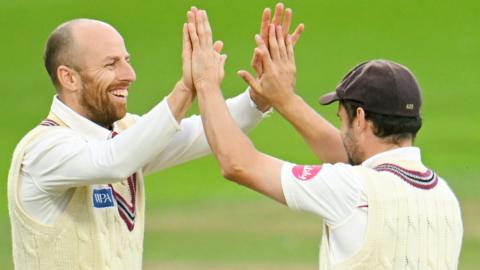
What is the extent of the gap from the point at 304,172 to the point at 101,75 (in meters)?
1.12

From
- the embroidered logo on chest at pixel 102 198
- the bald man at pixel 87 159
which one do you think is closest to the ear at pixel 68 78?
the bald man at pixel 87 159

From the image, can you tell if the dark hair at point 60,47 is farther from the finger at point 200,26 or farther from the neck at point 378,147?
the neck at point 378,147

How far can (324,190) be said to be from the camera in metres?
5.11

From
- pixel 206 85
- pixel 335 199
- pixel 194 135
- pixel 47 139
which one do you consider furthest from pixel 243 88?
pixel 335 199

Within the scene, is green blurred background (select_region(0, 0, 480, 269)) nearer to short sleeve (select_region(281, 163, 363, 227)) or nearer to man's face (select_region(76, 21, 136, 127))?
man's face (select_region(76, 21, 136, 127))

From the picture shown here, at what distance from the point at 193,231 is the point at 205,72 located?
6334 millimetres

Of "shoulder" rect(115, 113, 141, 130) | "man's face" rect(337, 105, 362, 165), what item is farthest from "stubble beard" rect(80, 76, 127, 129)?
"man's face" rect(337, 105, 362, 165)

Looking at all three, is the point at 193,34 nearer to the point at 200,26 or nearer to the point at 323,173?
the point at 200,26

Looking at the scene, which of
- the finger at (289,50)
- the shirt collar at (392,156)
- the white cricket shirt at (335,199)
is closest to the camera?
the white cricket shirt at (335,199)

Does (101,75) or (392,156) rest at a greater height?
(101,75)

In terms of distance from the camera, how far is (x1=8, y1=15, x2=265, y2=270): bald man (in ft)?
18.1

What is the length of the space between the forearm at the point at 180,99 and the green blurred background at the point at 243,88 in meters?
5.20

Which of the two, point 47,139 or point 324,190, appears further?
point 47,139

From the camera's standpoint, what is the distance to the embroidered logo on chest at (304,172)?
517 centimetres
